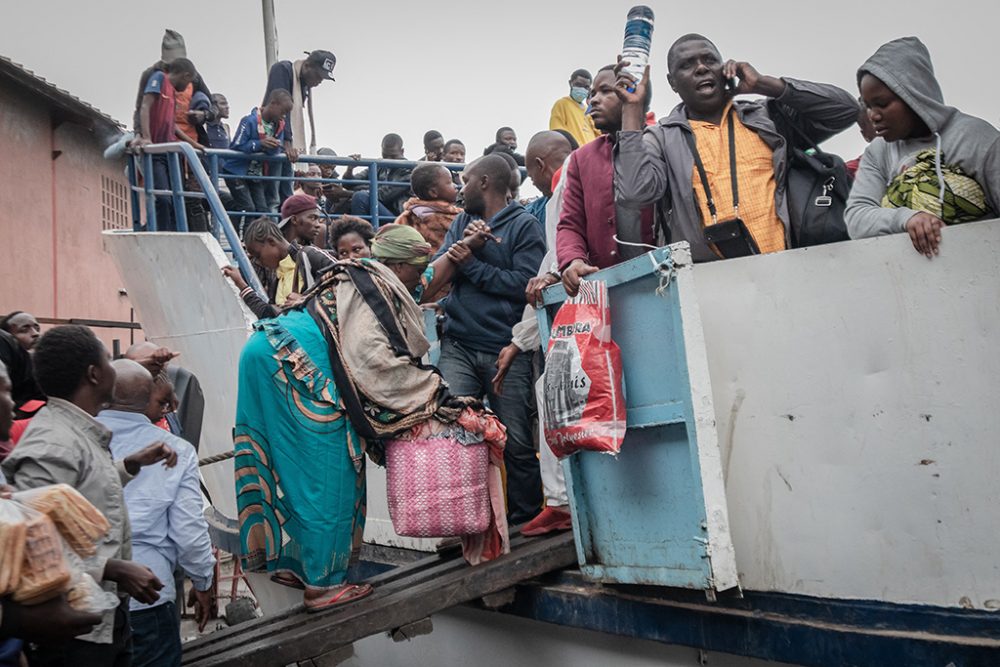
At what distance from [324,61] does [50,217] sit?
275 inches

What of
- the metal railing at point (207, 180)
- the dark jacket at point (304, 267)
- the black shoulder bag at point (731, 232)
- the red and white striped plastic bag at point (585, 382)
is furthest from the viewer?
the metal railing at point (207, 180)

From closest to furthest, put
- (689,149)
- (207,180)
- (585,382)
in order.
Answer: (585,382) < (689,149) < (207,180)

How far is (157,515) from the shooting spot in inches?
154

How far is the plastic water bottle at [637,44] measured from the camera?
153 inches

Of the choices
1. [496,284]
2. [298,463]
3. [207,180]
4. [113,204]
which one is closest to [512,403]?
[496,284]

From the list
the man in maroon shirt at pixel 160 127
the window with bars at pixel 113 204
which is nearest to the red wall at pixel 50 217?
the window with bars at pixel 113 204

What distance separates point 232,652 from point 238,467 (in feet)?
2.29

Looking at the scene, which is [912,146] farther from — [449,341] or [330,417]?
[449,341]

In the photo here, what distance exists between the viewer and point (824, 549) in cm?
300

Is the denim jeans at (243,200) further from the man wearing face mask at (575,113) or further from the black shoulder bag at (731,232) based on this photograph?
the black shoulder bag at (731,232)

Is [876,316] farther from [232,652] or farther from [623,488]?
[232,652]

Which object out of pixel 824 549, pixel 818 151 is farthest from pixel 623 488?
pixel 818 151

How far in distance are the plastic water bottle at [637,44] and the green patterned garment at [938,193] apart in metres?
1.19

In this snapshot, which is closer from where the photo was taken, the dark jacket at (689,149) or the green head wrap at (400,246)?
the dark jacket at (689,149)
